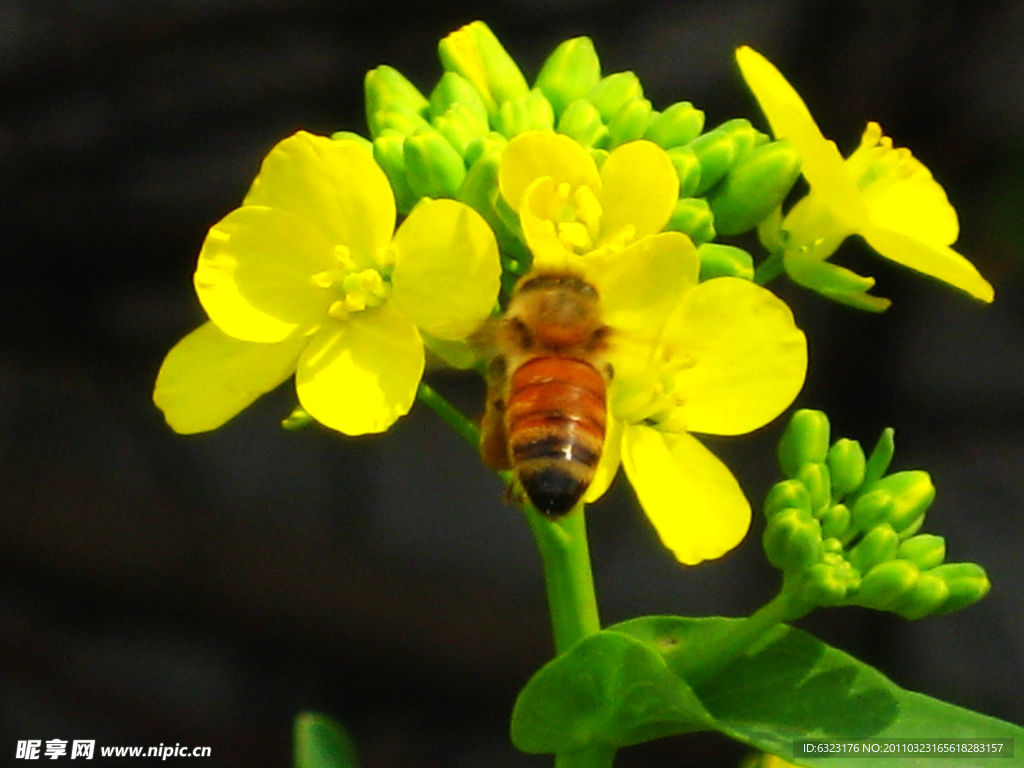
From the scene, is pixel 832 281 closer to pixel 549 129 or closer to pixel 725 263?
pixel 725 263

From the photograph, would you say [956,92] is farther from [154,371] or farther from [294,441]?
[154,371]

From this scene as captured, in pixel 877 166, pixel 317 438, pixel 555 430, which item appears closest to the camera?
pixel 555 430

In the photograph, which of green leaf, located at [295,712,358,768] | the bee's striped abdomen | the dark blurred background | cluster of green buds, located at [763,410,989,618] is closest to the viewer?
the bee's striped abdomen

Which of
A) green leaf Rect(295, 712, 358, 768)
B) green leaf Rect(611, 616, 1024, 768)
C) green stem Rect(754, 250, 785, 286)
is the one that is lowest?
green leaf Rect(611, 616, 1024, 768)

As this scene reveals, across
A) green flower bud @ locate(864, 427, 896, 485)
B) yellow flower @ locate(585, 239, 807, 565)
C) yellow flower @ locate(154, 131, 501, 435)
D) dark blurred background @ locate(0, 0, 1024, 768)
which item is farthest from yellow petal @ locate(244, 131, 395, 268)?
dark blurred background @ locate(0, 0, 1024, 768)

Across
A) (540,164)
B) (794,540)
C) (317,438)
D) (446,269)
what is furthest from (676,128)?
(317,438)

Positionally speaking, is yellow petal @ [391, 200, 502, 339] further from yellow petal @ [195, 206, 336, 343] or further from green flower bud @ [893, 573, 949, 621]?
green flower bud @ [893, 573, 949, 621]

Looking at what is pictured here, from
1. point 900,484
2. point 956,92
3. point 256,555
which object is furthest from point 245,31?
A: point 900,484

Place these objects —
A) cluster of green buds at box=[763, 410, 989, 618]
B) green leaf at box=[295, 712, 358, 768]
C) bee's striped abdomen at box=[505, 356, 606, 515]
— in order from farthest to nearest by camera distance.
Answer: green leaf at box=[295, 712, 358, 768]
cluster of green buds at box=[763, 410, 989, 618]
bee's striped abdomen at box=[505, 356, 606, 515]
